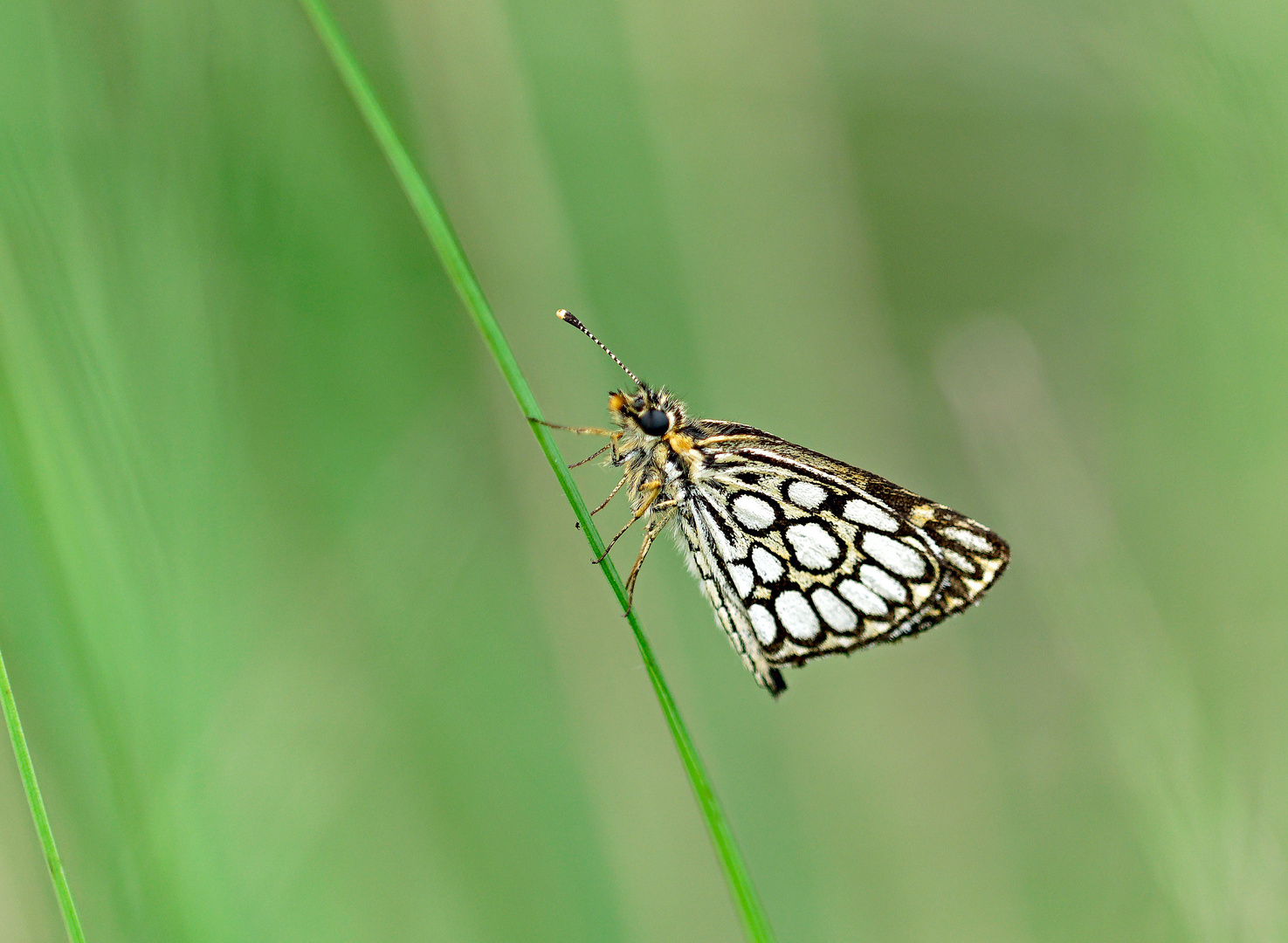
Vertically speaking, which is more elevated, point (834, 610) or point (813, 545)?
point (813, 545)

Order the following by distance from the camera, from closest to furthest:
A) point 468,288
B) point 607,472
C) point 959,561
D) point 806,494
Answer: point 468,288 → point 959,561 → point 806,494 → point 607,472

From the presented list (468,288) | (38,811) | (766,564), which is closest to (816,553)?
(766,564)

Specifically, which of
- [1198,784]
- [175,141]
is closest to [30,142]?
[175,141]

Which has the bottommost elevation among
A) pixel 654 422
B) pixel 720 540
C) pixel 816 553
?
pixel 816 553

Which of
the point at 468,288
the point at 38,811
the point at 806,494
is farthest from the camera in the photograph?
the point at 806,494

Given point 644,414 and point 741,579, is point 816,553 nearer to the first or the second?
point 741,579

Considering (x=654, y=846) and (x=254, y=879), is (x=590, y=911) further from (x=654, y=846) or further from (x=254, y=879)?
(x=254, y=879)
